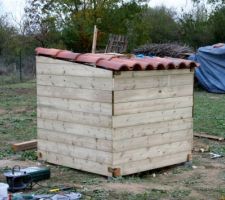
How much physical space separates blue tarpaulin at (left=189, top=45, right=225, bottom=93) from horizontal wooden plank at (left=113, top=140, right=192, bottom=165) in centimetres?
1242

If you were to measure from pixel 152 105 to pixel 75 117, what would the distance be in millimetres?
1090

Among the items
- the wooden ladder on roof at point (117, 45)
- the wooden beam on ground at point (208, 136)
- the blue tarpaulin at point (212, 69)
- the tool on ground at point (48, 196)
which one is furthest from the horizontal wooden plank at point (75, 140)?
the blue tarpaulin at point (212, 69)

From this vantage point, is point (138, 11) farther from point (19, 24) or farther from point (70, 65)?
point (70, 65)

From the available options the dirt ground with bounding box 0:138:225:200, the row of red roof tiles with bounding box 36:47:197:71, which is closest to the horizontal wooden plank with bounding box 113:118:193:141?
the dirt ground with bounding box 0:138:225:200

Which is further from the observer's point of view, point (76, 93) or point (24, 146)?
point (24, 146)

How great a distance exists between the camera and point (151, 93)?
7117 mm

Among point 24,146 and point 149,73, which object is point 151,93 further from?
point 24,146

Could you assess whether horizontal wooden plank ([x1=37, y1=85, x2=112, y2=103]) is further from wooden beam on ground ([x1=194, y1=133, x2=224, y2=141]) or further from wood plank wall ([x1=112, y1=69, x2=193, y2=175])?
wooden beam on ground ([x1=194, y1=133, x2=224, y2=141])

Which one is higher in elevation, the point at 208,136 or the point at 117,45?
the point at 117,45

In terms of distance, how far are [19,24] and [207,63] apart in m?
13.2

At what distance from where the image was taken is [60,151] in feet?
24.6

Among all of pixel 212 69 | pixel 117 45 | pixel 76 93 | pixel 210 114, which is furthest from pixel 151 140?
pixel 212 69

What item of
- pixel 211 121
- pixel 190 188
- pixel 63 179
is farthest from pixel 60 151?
pixel 211 121

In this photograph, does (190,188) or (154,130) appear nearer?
(190,188)
